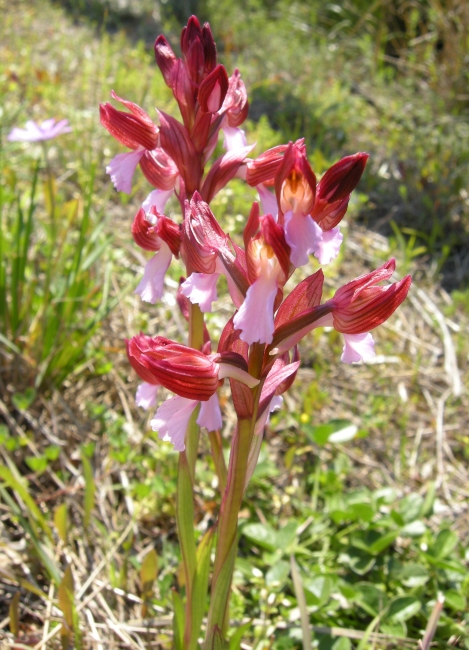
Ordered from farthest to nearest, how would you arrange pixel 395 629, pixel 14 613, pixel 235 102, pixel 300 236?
pixel 395 629 → pixel 14 613 → pixel 235 102 → pixel 300 236

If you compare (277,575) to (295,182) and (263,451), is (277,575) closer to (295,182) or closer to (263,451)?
(263,451)

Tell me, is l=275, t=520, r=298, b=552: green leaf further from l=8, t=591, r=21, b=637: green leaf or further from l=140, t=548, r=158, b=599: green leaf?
l=8, t=591, r=21, b=637: green leaf

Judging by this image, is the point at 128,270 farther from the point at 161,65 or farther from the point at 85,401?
the point at 161,65

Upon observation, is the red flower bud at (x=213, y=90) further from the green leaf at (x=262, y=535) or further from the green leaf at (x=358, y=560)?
the green leaf at (x=358, y=560)

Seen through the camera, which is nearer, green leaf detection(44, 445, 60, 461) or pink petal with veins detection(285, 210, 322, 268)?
pink petal with veins detection(285, 210, 322, 268)

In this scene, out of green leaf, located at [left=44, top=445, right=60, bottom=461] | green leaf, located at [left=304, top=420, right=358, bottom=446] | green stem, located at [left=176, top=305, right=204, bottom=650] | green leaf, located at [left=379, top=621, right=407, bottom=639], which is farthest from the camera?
green leaf, located at [left=304, top=420, right=358, bottom=446]

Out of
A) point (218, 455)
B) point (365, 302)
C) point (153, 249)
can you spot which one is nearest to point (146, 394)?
point (218, 455)

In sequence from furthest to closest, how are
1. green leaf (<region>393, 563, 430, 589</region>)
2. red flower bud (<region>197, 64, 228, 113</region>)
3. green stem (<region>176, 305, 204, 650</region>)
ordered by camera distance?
green leaf (<region>393, 563, 430, 589</region>), green stem (<region>176, 305, 204, 650</region>), red flower bud (<region>197, 64, 228, 113</region>)

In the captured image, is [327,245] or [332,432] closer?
[327,245]

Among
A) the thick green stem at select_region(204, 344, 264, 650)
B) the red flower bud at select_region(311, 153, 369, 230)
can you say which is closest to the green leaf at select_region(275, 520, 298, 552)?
the thick green stem at select_region(204, 344, 264, 650)
